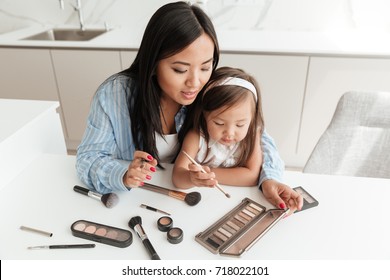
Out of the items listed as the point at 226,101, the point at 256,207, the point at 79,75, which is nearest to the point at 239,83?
the point at 226,101

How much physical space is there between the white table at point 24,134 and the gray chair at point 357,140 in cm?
100

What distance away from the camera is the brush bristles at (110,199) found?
2.88 feet

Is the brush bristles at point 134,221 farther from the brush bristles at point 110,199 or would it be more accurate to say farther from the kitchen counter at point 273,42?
the kitchen counter at point 273,42

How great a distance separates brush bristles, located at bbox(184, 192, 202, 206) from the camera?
886 mm

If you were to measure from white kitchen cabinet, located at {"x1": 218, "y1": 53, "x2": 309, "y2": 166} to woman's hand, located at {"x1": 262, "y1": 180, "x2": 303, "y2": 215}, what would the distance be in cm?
124

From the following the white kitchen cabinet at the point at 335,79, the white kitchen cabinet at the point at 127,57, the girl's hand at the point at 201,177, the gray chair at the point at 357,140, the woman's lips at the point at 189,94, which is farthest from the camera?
the white kitchen cabinet at the point at 127,57

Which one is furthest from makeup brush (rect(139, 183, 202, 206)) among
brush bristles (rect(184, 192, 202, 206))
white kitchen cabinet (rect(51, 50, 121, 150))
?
white kitchen cabinet (rect(51, 50, 121, 150))

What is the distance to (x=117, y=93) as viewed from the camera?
3.47 feet

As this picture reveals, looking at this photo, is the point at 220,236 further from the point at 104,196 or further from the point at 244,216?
the point at 104,196

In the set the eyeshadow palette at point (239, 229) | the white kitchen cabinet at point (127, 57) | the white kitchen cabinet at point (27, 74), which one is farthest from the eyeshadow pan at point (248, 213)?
the white kitchen cabinet at point (27, 74)

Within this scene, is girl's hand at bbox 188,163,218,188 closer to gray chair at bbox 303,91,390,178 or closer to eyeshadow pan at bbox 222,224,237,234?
eyeshadow pan at bbox 222,224,237,234

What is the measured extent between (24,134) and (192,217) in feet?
2.07

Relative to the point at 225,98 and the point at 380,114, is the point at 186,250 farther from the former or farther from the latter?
the point at 380,114

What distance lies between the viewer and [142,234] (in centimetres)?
79
